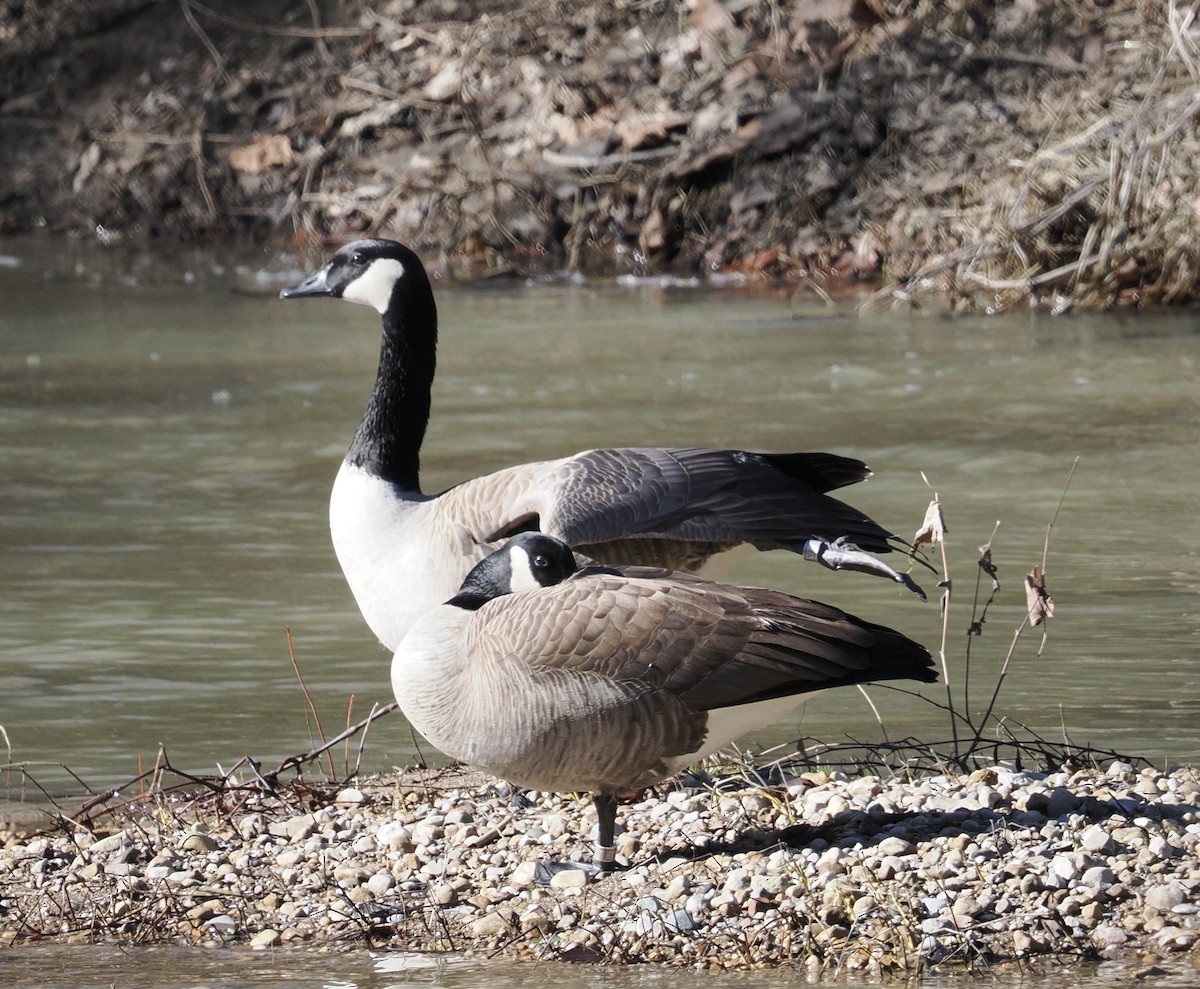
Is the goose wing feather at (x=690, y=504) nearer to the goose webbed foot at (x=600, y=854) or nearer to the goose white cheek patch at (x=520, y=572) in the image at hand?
the goose white cheek patch at (x=520, y=572)

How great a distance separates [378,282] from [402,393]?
439 mm

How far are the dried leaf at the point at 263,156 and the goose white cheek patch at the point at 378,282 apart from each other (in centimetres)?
1285

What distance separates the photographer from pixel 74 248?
61.6 feet

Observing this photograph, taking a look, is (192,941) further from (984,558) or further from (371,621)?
(984,558)

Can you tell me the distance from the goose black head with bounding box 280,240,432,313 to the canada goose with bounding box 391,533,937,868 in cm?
227

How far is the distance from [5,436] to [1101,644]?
666 centimetres

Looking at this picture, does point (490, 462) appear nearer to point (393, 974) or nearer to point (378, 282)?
point (378, 282)

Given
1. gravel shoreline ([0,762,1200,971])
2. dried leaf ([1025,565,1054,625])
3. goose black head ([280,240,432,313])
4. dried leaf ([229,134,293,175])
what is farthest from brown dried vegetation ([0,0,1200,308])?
gravel shoreline ([0,762,1200,971])

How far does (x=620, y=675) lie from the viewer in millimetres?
4602

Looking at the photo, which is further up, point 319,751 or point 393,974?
point 319,751

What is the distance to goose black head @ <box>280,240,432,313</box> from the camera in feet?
22.1

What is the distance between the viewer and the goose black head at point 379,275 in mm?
6742

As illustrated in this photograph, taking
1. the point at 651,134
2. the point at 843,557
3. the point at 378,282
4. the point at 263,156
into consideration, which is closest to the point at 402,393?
the point at 378,282

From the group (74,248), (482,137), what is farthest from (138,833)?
(74,248)
